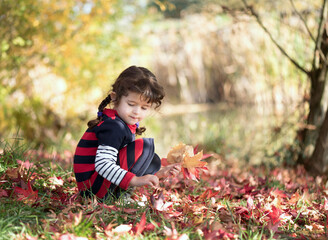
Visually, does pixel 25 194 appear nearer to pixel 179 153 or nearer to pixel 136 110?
pixel 136 110

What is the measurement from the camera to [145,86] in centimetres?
206

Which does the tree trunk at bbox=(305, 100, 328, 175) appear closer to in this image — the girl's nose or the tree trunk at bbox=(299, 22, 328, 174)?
the tree trunk at bbox=(299, 22, 328, 174)

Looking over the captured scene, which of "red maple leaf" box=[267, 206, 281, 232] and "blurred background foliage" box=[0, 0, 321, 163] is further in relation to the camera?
"blurred background foliage" box=[0, 0, 321, 163]

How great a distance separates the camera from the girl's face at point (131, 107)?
6.75 feet

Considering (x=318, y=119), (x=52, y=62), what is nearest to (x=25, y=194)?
(x=318, y=119)

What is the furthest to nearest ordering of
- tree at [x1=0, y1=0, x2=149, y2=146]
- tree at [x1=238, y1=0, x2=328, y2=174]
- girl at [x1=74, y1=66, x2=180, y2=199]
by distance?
tree at [x1=0, y1=0, x2=149, y2=146] < tree at [x1=238, y1=0, x2=328, y2=174] < girl at [x1=74, y1=66, x2=180, y2=199]

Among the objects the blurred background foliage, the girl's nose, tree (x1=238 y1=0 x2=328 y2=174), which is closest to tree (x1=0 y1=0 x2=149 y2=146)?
the blurred background foliage

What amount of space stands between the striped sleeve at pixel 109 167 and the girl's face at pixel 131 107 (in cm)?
22

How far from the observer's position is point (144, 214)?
165 cm

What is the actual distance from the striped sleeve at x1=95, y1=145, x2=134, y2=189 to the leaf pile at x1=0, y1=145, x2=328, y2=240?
13cm

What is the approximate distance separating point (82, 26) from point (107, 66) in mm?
1061

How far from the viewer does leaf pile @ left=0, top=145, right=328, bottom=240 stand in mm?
1601

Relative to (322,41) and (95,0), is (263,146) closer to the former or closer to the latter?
(322,41)

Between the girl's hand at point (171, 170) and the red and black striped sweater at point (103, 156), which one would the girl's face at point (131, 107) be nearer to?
the red and black striped sweater at point (103, 156)
